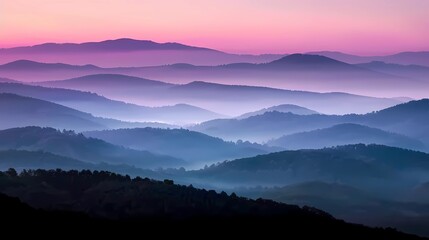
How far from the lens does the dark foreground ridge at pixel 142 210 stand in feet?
386

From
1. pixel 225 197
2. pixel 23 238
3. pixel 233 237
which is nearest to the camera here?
pixel 23 238

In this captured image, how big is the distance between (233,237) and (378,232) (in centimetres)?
4135

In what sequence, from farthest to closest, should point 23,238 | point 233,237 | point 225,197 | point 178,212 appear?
point 225,197
point 178,212
point 233,237
point 23,238

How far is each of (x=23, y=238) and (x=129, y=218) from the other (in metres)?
33.6

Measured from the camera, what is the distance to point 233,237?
127688 millimetres

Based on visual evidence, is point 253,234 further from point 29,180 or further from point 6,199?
point 29,180

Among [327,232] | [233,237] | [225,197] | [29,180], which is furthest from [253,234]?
[29,180]

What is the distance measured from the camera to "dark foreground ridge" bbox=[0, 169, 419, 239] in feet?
386

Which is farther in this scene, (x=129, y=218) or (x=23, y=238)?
(x=129, y=218)

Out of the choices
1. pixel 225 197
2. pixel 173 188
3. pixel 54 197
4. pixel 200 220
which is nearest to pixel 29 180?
pixel 54 197

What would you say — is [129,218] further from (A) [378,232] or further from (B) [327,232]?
(A) [378,232]

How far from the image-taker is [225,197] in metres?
163

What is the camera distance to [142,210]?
142125mm

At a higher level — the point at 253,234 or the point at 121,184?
the point at 121,184
